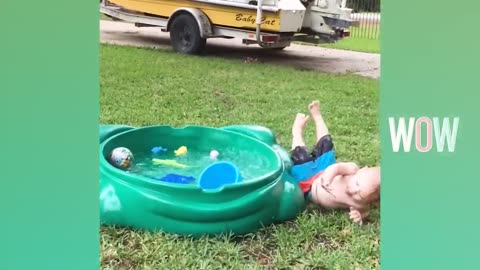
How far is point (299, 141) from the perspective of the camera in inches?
96.1

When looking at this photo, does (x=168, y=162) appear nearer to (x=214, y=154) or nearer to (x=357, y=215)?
(x=214, y=154)

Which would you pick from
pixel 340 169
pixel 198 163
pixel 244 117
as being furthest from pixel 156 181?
pixel 340 169

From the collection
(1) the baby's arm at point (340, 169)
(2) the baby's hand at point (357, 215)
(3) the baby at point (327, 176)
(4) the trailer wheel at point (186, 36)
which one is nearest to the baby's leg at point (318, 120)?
(3) the baby at point (327, 176)

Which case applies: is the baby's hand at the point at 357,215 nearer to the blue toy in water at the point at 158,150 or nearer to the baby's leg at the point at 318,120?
the baby's leg at the point at 318,120

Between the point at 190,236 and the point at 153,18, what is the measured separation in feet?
2.62

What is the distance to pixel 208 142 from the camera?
2436 mm

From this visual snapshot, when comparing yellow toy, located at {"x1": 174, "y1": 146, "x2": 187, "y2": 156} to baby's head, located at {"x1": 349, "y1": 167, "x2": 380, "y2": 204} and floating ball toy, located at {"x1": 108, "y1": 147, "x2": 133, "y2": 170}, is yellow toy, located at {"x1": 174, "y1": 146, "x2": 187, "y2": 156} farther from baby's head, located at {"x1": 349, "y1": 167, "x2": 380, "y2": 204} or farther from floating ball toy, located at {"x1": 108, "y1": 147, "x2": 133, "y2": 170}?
baby's head, located at {"x1": 349, "y1": 167, "x2": 380, "y2": 204}

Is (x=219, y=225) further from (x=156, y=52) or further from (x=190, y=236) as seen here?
(x=156, y=52)

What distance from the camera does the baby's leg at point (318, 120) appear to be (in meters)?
2.44

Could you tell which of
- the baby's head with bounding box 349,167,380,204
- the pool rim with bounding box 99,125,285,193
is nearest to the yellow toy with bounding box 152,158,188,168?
the pool rim with bounding box 99,125,285,193

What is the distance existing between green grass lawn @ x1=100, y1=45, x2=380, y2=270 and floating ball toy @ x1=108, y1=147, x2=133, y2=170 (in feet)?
0.35

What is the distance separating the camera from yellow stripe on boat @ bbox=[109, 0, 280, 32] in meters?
2.47

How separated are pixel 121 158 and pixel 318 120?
698 millimetres

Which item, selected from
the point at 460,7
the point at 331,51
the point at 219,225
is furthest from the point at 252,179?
the point at 460,7
